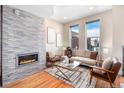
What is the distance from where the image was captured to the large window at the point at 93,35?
5028mm

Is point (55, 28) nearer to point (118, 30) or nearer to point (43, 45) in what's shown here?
point (43, 45)

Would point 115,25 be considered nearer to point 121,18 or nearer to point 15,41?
point 121,18

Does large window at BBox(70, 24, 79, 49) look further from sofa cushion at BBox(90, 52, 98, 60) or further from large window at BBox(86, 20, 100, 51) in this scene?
sofa cushion at BBox(90, 52, 98, 60)

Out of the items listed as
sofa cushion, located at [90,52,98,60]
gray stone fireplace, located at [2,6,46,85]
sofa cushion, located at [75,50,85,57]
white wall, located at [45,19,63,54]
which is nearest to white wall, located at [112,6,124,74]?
sofa cushion, located at [90,52,98,60]

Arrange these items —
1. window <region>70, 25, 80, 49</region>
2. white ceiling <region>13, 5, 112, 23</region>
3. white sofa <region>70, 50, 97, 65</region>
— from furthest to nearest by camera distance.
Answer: window <region>70, 25, 80, 49</region>, white sofa <region>70, 50, 97, 65</region>, white ceiling <region>13, 5, 112, 23</region>

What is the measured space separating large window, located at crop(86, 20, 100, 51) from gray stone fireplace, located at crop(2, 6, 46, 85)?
8.79 feet

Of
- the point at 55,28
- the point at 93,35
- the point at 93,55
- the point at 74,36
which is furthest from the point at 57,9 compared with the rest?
the point at 93,55

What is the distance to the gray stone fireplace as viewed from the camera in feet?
9.10

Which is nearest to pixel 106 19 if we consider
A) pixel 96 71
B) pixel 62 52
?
pixel 96 71

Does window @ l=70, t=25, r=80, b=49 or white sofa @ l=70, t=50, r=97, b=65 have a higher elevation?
window @ l=70, t=25, r=80, b=49

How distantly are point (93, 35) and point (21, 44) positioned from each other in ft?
12.2

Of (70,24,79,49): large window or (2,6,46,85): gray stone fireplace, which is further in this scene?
(70,24,79,49): large window

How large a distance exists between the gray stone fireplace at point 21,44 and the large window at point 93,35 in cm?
268

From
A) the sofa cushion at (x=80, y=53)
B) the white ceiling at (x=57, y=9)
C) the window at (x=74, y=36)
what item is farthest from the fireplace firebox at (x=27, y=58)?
the window at (x=74, y=36)
